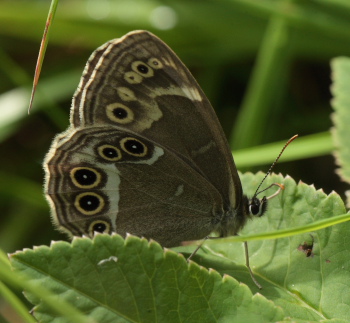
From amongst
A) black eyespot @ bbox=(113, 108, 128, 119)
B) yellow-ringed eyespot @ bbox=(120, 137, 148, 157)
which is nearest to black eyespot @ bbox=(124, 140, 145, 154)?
yellow-ringed eyespot @ bbox=(120, 137, 148, 157)

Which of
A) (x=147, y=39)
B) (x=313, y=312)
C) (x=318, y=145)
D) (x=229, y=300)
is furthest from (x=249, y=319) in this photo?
(x=318, y=145)

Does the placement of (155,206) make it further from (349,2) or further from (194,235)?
(349,2)

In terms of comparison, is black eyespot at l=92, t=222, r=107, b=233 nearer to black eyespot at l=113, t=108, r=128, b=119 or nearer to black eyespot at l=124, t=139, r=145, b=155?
black eyespot at l=124, t=139, r=145, b=155

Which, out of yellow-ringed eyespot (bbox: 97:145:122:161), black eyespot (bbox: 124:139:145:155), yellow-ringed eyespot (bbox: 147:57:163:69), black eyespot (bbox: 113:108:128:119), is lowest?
yellow-ringed eyespot (bbox: 97:145:122:161)

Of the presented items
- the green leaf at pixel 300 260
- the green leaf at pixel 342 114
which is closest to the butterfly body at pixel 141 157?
the green leaf at pixel 300 260

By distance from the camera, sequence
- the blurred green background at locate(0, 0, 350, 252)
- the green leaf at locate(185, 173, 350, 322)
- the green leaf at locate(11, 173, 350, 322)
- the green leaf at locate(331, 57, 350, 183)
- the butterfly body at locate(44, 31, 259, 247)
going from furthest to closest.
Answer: the blurred green background at locate(0, 0, 350, 252)
the green leaf at locate(331, 57, 350, 183)
the butterfly body at locate(44, 31, 259, 247)
the green leaf at locate(185, 173, 350, 322)
the green leaf at locate(11, 173, 350, 322)

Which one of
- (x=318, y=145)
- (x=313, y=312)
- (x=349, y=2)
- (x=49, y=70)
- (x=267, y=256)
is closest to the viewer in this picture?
(x=313, y=312)

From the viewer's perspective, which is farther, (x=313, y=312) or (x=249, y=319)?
(x=313, y=312)
